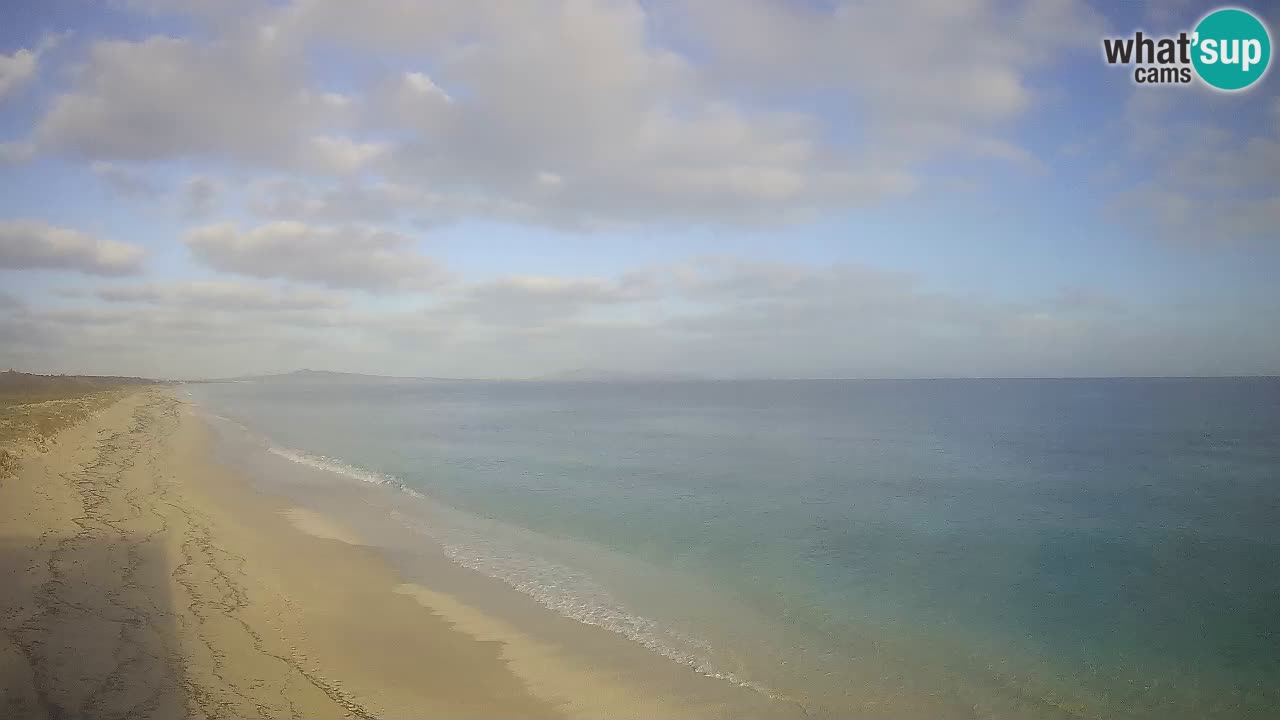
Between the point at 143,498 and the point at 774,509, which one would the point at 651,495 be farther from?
the point at 143,498

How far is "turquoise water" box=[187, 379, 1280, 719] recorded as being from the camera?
1002 cm

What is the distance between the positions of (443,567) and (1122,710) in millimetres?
14197

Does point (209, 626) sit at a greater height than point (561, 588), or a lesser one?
greater

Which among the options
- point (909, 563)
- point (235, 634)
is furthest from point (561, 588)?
point (909, 563)

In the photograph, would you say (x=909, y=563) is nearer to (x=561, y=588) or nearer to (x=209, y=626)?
(x=561, y=588)

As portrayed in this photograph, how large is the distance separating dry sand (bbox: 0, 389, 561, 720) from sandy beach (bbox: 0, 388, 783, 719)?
0.03m

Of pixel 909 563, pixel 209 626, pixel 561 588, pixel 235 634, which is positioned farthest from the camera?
pixel 909 563

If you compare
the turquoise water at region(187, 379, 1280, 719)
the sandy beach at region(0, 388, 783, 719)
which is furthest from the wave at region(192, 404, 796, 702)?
the sandy beach at region(0, 388, 783, 719)

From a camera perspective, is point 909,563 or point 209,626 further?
point 909,563

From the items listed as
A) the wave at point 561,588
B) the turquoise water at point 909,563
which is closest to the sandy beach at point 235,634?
the wave at point 561,588

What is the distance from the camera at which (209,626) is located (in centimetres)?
974

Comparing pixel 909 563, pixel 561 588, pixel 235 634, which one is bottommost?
pixel 909 563

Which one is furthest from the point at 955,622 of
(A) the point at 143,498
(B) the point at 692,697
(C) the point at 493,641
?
(A) the point at 143,498

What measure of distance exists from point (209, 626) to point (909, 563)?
1642 cm
